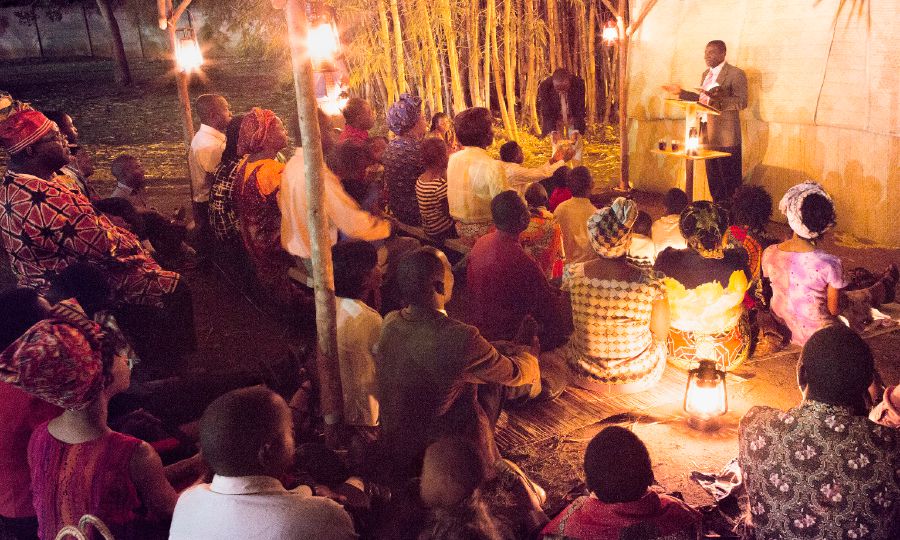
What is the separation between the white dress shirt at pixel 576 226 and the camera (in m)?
5.76

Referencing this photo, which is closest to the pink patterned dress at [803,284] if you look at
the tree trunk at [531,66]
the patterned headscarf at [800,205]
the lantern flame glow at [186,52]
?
the patterned headscarf at [800,205]

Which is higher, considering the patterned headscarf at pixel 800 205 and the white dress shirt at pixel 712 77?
the white dress shirt at pixel 712 77

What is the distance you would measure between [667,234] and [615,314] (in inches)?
46.8

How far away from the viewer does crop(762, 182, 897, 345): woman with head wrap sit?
434cm

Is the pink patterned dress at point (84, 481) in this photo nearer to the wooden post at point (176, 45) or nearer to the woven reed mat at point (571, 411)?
the woven reed mat at point (571, 411)

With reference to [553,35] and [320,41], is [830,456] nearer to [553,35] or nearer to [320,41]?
[320,41]

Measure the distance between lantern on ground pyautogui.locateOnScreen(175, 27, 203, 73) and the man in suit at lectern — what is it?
5127 millimetres

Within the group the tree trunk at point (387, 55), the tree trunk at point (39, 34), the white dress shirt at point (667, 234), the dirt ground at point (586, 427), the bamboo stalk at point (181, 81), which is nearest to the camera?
the dirt ground at point (586, 427)

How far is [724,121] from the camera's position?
7801mm

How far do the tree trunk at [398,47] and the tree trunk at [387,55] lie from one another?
13 cm

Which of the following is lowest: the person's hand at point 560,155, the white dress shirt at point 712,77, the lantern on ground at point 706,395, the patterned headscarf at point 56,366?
the lantern on ground at point 706,395

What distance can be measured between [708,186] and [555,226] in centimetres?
296

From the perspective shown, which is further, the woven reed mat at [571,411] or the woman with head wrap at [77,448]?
the woven reed mat at [571,411]

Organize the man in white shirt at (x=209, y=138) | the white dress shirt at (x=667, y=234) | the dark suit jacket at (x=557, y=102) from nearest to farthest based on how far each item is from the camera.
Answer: the white dress shirt at (x=667, y=234)
the man in white shirt at (x=209, y=138)
the dark suit jacket at (x=557, y=102)
